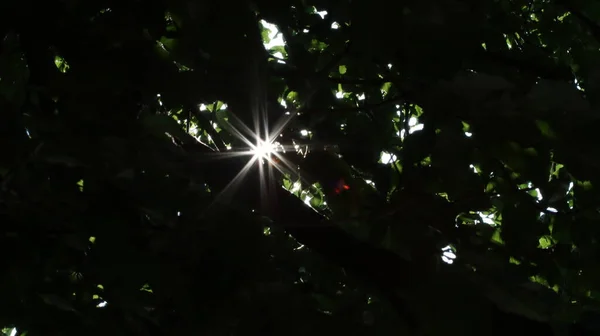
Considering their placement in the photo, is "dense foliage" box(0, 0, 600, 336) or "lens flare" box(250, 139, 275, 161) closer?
"dense foliage" box(0, 0, 600, 336)

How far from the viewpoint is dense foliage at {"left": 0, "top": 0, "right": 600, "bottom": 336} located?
173 centimetres

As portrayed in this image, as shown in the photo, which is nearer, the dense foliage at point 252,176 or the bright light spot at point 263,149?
the dense foliage at point 252,176

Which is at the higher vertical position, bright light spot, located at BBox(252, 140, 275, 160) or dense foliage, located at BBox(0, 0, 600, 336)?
bright light spot, located at BBox(252, 140, 275, 160)

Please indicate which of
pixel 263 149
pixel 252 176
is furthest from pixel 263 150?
pixel 252 176

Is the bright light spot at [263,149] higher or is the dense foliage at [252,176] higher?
the bright light spot at [263,149]

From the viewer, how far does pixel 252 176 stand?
7.75ft

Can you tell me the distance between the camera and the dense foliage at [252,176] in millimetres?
1731

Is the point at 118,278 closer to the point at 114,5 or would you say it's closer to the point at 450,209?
the point at 114,5

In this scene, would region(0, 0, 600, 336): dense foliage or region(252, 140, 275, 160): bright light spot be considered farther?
region(252, 140, 275, 160): bright light spot

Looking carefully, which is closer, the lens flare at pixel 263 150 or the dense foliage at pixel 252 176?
the dense foliage at pixel 252 176

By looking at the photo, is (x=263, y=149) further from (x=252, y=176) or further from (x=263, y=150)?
(x=252, y=176)

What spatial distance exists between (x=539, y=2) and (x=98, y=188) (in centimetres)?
342

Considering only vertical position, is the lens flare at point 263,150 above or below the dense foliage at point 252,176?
above

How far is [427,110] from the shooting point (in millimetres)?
1940
